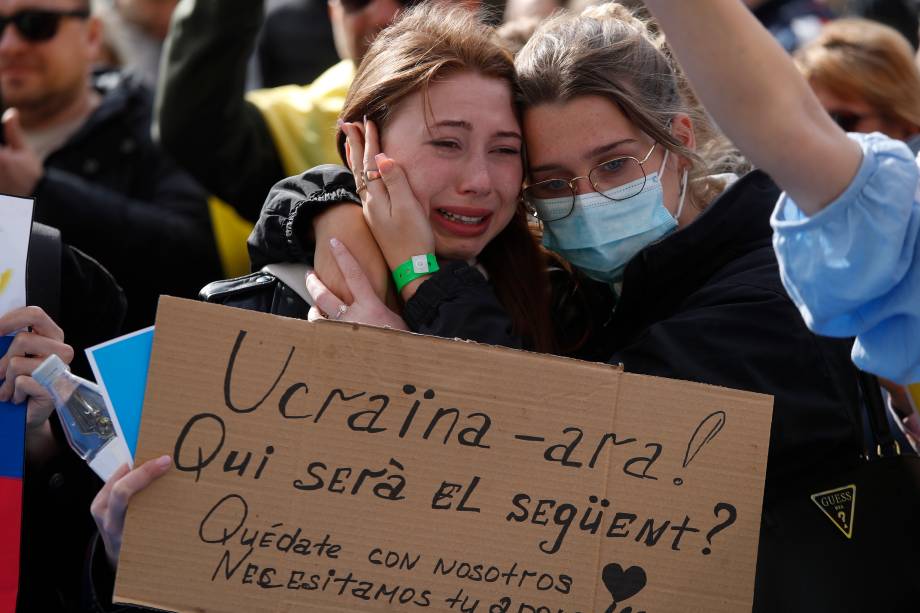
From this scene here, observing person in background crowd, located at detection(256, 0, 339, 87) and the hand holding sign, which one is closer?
the hand holding sign

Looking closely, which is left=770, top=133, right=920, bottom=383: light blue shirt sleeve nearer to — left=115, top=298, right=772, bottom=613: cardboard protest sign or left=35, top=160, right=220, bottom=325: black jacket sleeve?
left=115, top=298, right=772, bottom=613: cardboard protest sign

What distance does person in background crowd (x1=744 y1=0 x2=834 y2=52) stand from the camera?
4.54 meters

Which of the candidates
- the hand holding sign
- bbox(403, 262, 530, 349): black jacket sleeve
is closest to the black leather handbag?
bbox(403, 262, 530, 349): black jacket sleeve

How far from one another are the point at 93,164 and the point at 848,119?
249 centimetres

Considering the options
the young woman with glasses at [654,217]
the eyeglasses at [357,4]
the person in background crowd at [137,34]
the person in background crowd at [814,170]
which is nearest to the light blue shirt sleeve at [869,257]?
the person in background crowd at [814,170]

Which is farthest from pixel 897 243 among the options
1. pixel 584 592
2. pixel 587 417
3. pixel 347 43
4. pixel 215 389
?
pixel 347 43

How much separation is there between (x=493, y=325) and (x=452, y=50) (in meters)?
0.63

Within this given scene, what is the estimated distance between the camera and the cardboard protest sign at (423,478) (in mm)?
1799

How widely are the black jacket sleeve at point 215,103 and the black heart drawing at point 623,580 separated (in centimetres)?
235

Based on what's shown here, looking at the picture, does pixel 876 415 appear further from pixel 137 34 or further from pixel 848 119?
pixel 137 34

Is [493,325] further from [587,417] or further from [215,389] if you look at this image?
[215,389]

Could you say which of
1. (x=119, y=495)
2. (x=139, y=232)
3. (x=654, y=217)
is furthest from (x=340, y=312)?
(x=139, y=232)

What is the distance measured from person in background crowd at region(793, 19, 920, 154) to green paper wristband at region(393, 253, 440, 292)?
181 cm

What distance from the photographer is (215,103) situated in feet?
12.6
